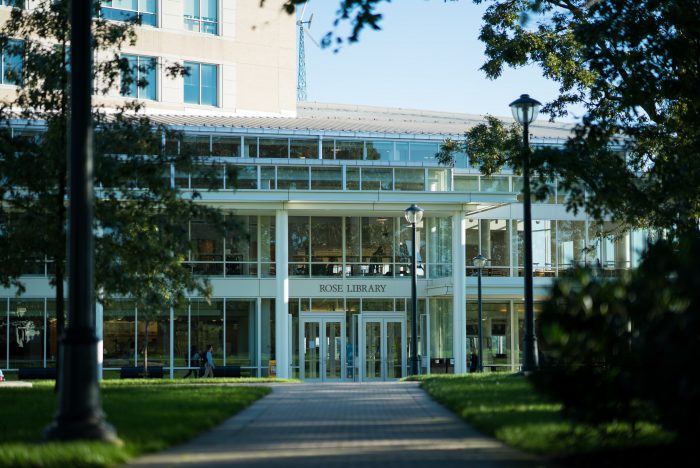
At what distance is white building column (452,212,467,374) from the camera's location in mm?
Answer: 42094

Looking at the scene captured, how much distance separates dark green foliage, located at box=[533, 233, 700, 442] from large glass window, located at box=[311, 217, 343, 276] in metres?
33.2

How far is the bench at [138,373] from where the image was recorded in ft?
132

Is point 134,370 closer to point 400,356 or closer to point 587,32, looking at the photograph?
point 400,356

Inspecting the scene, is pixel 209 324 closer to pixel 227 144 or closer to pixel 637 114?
pixel 227 144

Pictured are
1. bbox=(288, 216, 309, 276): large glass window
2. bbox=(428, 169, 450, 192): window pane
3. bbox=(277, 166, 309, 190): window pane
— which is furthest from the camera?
bbox=(288, 216, 309, 276): large glass window

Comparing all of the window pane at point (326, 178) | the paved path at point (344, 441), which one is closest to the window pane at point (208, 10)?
the window pane at point (326, 178)

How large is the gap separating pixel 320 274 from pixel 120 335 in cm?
816

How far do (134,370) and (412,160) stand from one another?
13183 millimetres

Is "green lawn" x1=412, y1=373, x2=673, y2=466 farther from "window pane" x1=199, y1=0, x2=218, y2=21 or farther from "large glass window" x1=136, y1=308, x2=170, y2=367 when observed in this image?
"window pane" x1=199, y1=0, x2=218, y2=21

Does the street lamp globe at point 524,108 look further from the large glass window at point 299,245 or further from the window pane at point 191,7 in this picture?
the window pane at point 191,7

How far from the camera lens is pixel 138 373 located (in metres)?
40.3

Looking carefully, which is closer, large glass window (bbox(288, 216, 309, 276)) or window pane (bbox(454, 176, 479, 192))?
large glass window (bbox(288, 216, 309, 276))

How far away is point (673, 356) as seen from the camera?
7.94m

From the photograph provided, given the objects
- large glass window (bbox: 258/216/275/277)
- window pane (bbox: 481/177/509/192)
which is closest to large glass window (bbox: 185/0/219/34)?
large glass window (bbox: 258/216/275/277)
